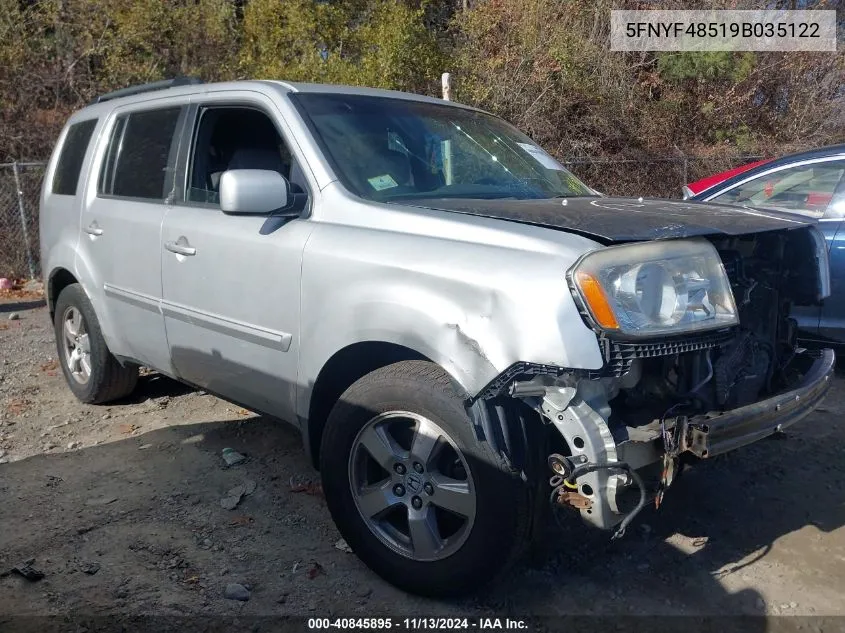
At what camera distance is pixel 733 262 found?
3.01 metres

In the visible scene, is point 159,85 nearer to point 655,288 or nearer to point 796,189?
point 655,288

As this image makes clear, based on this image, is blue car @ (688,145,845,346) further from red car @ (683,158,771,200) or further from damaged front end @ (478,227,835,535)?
damaged front end @ (478,227,835,535)

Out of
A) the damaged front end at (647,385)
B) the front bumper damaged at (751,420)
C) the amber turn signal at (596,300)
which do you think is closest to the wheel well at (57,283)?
the damaged front end at (647,385)

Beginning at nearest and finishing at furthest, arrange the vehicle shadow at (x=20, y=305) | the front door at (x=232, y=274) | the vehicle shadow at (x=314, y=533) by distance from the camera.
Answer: the vehicle shadow at (x=314, y=533) → the front door at (x=232, y=274) → the vehicle shadow at (x=20, y=305)

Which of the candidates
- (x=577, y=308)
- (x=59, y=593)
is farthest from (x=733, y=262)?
(x=59, y=593)

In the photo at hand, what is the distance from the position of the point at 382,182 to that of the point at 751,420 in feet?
5.89

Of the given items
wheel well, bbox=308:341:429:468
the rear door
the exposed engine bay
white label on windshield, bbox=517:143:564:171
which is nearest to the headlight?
the exposed engine bay

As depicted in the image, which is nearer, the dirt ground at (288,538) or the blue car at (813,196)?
the dirt ground at (288,538)

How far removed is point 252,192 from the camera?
3201 mm

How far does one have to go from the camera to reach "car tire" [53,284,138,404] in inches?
195

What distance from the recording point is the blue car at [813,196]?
523 centimetres

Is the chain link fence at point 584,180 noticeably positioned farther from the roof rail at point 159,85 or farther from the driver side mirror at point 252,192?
the driver side mirror at point 252,192

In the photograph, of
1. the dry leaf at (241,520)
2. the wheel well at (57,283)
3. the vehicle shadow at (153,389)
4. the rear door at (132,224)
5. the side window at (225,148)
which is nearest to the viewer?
the dry leaf at (241,520)

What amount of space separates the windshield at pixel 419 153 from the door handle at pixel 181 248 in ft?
2.93
